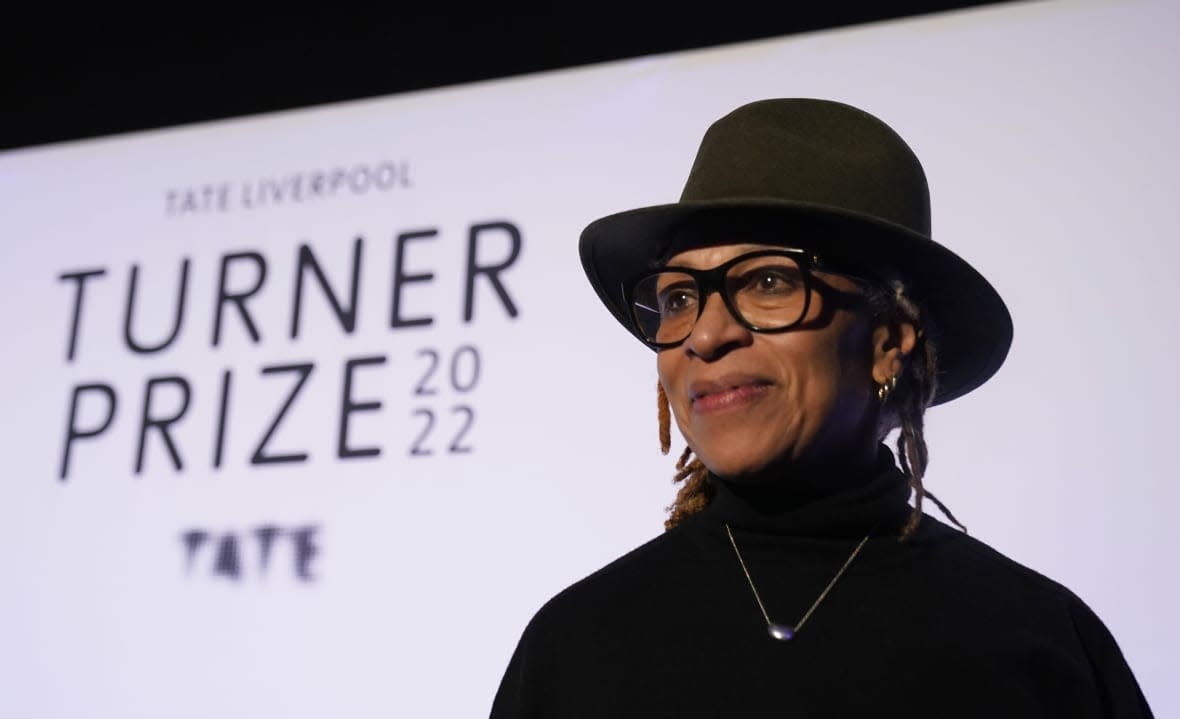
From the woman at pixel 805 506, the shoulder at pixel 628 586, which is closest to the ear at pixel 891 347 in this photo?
the woman at pixel 805 506

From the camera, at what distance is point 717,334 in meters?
1.15

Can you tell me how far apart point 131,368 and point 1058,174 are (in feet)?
5.24

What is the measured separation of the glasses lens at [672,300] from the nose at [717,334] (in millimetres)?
23

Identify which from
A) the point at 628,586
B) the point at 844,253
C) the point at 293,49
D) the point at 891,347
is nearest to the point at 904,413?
the point at 891,347

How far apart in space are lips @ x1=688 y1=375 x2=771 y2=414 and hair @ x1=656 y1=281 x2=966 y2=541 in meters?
0.12

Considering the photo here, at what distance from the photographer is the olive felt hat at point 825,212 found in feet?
3.95

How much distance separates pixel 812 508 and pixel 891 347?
0.56 ft

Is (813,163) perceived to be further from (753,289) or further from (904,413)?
(904,413)

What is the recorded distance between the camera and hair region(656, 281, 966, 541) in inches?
49.2

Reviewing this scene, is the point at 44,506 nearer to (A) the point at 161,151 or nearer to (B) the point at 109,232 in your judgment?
(B) the point at 109,232

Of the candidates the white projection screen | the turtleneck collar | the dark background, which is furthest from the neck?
the dark background

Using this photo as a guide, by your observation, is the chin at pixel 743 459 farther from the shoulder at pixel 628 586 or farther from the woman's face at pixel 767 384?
the shoulder at pixel 628 586

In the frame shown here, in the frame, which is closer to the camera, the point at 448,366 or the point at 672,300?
the point at 672,300

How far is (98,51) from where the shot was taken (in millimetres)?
2740
